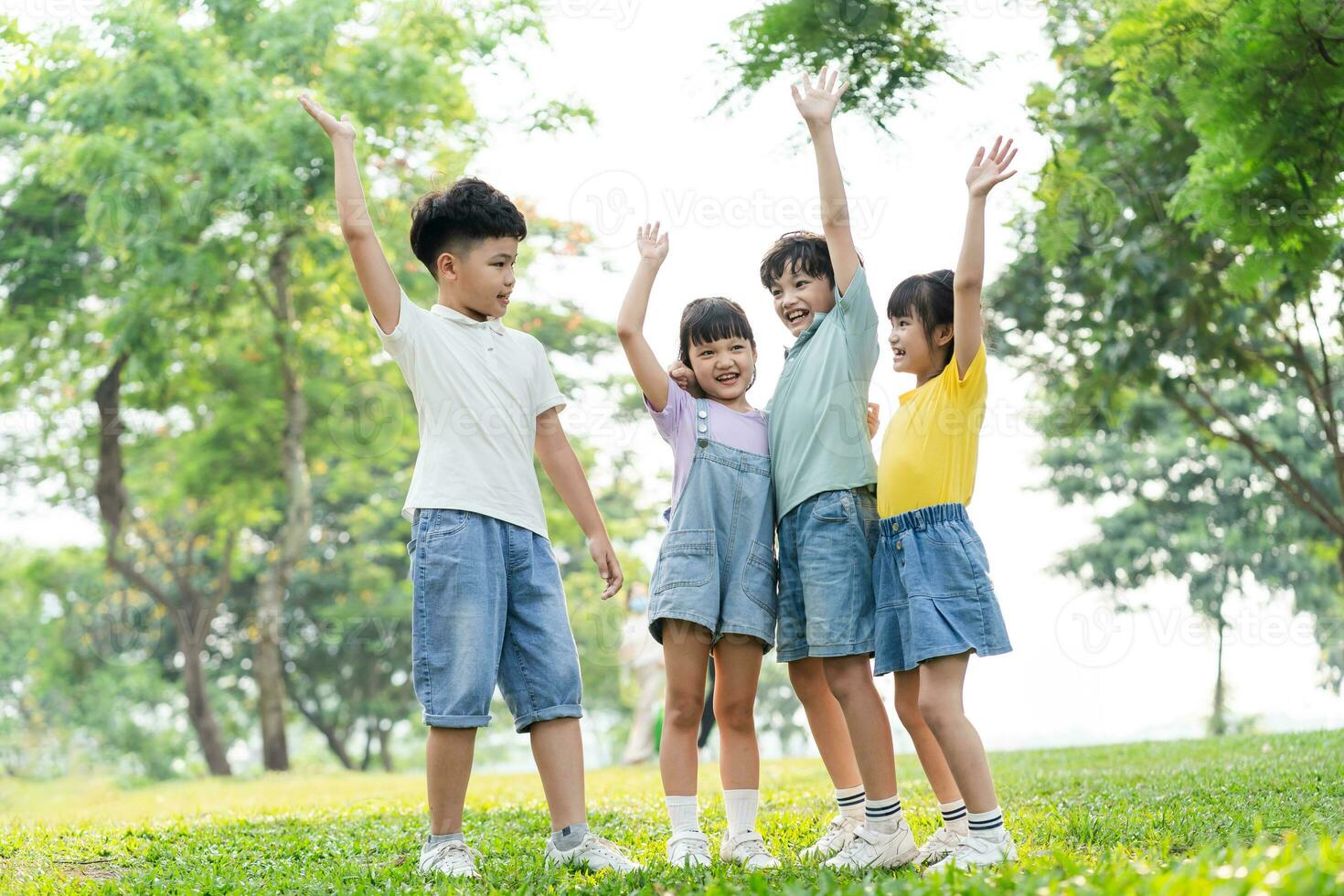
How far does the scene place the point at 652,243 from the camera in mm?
3977

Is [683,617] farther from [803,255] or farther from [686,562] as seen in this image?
[803,255]

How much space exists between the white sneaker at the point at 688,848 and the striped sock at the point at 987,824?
0.79 m

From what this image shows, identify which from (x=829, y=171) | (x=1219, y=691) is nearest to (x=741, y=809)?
(x=829, y=171)

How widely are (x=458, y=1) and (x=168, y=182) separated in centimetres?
399

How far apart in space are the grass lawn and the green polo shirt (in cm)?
115

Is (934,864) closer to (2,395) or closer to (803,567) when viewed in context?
(803,567)

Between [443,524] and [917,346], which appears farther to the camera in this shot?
[917,346]

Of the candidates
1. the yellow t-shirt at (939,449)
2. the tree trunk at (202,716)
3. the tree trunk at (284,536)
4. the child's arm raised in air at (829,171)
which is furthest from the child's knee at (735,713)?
the tree trunk at (202,716)

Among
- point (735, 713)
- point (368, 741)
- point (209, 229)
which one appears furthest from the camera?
point (368, 741)

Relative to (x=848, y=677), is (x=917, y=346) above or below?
above

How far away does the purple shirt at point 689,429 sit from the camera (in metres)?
3.90

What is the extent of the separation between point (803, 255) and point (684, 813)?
1.84m

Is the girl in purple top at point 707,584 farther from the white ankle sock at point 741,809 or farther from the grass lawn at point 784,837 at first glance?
the grass lawn at point 784,837

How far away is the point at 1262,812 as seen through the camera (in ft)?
13.7
